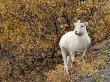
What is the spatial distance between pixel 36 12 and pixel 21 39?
185 centimetres

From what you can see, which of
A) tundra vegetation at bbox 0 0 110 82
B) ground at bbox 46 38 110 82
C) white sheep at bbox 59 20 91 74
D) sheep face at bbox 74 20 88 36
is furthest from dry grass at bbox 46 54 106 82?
tundra vegetation at bbox 0 0 110 82

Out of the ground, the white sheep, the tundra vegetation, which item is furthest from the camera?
the tundra vegetation

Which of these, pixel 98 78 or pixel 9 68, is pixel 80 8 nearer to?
pixel 9 68

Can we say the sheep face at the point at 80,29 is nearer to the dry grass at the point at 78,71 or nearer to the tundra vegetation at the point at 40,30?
the dry grass at the point at 78,71

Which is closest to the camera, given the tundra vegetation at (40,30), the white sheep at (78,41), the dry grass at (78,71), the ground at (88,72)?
the ground at (88,72)

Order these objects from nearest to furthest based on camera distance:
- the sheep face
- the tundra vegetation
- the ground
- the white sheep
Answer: the ground → the sheep face → the white sheep → the tundra vegetation

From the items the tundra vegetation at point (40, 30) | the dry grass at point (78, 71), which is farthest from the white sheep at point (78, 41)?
the tundra vegetation at point (40, 30)

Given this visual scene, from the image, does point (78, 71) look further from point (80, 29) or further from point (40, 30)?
point (40, 30)

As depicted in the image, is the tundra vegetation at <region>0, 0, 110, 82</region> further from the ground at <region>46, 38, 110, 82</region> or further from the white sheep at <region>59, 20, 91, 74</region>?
the white sheep at <region>59, 20, 91, 74</region>

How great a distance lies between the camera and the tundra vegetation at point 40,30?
73.3 feet

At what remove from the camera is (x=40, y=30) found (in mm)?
23703

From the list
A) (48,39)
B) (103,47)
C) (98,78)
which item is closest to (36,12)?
(48,39)

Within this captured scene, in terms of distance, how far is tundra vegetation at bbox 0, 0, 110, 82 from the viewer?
22.3 metres

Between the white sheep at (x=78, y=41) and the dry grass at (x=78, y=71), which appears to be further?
the white sheep at (x=78, y=41)
